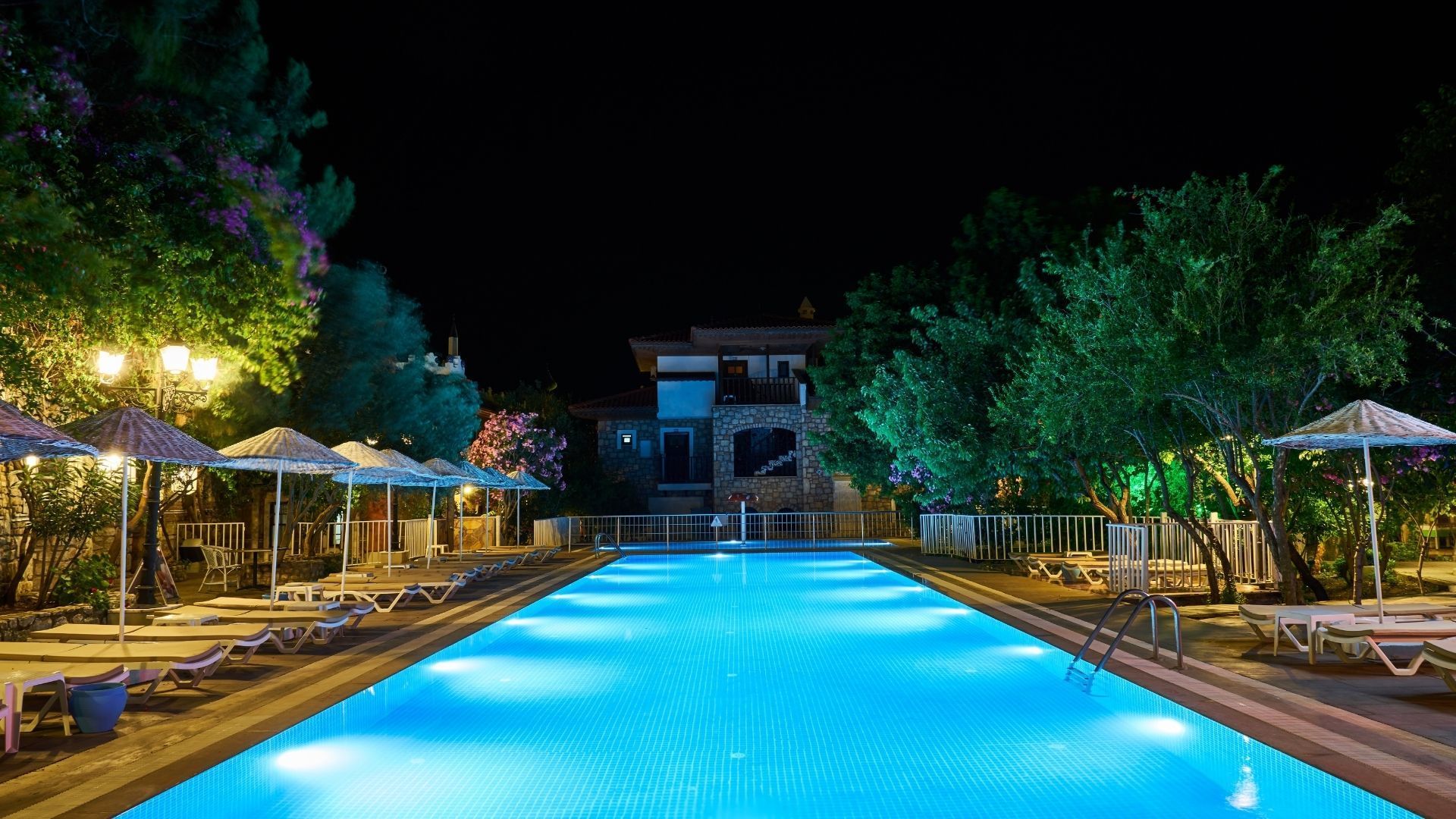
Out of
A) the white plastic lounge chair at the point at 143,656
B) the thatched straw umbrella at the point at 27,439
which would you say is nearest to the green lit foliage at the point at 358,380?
the white plastic lounge chair at the point at 143,656

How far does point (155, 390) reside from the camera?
43.8 feet

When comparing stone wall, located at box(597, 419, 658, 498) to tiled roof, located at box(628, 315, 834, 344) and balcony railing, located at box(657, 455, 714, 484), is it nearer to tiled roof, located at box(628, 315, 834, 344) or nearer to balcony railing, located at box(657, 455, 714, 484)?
balcony railing, located at box(657, 455, 714, 484)

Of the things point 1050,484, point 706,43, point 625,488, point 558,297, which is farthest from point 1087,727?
point 558,297

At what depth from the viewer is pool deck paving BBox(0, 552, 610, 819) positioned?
490 centimetres

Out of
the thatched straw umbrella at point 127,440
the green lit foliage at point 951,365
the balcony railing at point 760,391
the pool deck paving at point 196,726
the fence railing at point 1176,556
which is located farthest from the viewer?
the balcony railing at point 760,391

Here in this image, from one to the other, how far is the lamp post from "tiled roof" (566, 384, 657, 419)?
2455 cm

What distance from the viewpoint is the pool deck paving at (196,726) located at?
4.90 m

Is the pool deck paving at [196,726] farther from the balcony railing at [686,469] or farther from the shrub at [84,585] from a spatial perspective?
the balcony railing at [686,469]

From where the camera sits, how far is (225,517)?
19.6m

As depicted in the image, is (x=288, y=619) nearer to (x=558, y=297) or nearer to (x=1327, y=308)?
(x=1327, y=308)

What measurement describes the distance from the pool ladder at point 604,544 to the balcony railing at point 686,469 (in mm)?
6966

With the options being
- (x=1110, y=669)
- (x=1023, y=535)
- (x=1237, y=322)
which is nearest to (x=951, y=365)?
(x=1023, y=535)

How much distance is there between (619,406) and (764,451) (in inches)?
217

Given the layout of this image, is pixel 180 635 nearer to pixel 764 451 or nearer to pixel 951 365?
pixel 951 365
